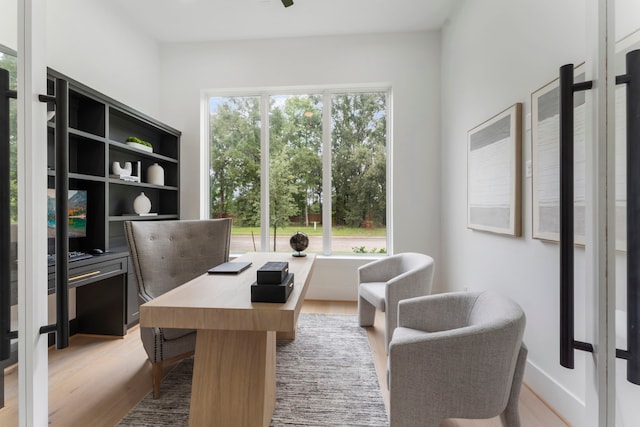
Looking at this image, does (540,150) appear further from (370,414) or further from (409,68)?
(409,68)

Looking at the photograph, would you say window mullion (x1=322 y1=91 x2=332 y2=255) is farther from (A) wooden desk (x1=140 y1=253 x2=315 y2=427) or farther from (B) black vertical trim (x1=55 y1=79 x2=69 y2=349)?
(B) black vertical trim (x1=55 y1=79 x2=69 y2=349)

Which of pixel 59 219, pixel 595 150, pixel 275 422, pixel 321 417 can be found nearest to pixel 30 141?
pixel 59 219

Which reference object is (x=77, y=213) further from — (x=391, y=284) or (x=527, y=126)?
(x=527, y=126)

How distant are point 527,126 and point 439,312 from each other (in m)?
1.30

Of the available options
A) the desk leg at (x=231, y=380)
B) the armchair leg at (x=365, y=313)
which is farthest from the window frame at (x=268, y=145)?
the desk leg at (x=231, y=380)

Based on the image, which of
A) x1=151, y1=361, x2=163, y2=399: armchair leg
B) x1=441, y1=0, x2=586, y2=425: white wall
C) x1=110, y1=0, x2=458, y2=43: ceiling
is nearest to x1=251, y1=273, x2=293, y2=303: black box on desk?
x1=151, y1=361, x2=163, y2=399: armchair leg

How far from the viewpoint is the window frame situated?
12.0ft

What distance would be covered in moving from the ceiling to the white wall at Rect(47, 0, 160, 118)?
206 millimetres

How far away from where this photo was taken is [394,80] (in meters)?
3.49

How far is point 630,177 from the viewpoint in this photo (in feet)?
2.05

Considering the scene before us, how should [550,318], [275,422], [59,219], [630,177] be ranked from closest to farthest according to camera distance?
[630,177] → [59,219] → [275,422] → [550,318]

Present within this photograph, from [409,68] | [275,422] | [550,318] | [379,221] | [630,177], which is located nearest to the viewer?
[630,177]

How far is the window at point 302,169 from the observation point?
371 centimetres

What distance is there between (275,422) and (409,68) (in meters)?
3.63
